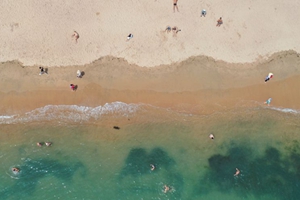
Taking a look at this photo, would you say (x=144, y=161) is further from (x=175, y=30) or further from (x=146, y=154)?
(x=175, y=30)

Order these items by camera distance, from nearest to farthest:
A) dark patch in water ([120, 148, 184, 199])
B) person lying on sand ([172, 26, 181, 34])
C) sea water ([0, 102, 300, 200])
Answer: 1. sea water ([0, 102, 300, 200])
2. dark patch in water ([120, 148, 184, 199])
3. person lying on sand ([172, 26, 181, 34])

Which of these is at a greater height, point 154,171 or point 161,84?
point 161,84

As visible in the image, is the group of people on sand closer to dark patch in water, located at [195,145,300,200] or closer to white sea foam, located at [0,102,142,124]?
white sea foam, located at [0,102,142,124]

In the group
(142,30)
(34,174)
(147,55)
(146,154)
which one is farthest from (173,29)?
(34,174)

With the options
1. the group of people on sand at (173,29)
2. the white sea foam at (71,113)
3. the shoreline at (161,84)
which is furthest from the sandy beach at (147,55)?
the white sea foam at (71,113)

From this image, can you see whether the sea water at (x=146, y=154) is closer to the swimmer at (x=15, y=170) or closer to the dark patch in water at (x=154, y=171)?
the dark patch in water at (x=154, y=171)

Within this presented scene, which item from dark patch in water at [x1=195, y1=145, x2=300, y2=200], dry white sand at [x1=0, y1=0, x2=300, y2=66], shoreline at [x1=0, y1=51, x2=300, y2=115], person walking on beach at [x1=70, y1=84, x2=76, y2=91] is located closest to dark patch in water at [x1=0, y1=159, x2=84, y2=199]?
shoreline at [x1=0, y1=51, x2=300, y2=115]
